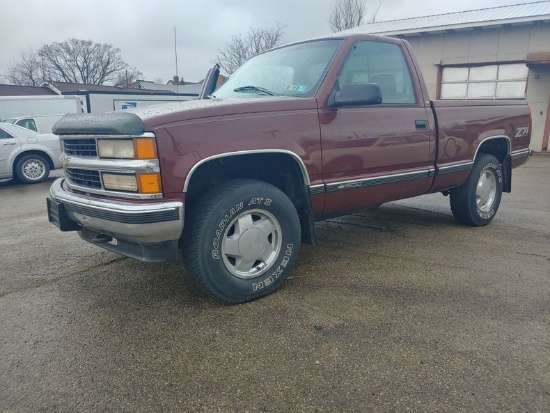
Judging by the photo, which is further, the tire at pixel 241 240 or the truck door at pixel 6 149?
the truck door at pixel 6 149

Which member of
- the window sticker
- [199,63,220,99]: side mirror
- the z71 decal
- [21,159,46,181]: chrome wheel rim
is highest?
[199,63,220,99]: side mirror

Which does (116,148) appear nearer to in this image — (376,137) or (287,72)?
(287,72)

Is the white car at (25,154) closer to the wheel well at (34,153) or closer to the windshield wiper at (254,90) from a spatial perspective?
the wheel well at (34,153)

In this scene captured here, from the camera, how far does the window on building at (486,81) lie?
14.9 metres

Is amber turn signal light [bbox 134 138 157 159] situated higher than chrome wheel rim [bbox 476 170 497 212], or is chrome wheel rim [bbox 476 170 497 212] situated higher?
amber turn signal light [bbox 134 138 157 159]

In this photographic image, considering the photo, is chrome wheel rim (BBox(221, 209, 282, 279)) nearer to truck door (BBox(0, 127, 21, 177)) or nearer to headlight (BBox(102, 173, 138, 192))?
headlight (BBox(102, 173, 138, 192))

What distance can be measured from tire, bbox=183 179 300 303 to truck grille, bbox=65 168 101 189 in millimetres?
684

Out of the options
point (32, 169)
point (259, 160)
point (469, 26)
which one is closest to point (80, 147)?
point (259, 160)

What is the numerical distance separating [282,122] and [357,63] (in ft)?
3.84

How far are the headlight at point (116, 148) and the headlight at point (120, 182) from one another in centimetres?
12

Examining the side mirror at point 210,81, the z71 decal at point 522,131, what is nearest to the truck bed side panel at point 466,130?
the z71 decal at point 522,131

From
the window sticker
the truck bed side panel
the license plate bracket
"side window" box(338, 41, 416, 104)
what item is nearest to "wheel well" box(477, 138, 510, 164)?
the truck bed side panel

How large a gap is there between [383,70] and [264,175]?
5.39ft

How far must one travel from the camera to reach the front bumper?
2.68m
